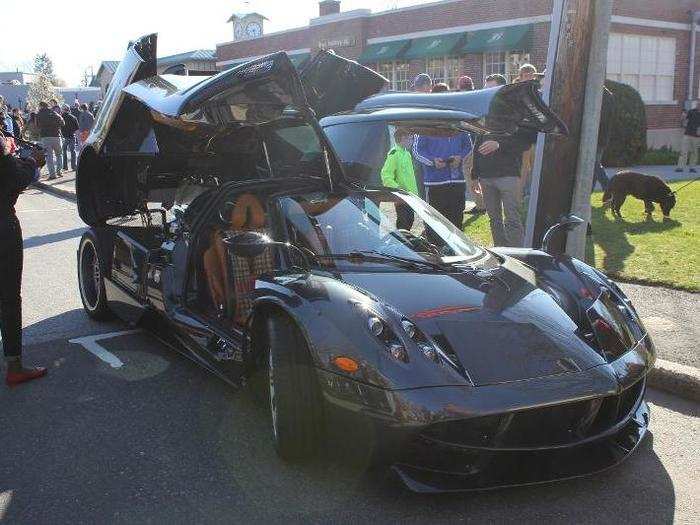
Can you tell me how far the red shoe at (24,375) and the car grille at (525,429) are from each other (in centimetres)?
299

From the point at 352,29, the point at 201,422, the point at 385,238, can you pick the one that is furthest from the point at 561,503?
the point at 352,29

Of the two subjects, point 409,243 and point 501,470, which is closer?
point 501,470

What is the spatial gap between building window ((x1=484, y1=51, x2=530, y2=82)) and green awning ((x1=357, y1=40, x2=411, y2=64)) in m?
3.59

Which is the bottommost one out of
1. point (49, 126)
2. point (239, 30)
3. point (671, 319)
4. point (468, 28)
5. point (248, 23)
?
point (671, 319)

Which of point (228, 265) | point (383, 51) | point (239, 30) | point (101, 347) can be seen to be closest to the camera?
point (228, 265)

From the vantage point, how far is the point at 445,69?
2453cm

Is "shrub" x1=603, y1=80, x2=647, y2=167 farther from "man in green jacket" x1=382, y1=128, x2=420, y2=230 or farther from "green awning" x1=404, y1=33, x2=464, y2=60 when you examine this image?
"man in green jacket" x1=382, y1=128, x2=420, y2=230

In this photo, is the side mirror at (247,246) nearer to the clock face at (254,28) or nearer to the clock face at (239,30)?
the clock face at (254,28)

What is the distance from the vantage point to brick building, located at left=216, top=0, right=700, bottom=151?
838 inches

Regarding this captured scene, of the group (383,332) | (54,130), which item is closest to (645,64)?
(54,130)

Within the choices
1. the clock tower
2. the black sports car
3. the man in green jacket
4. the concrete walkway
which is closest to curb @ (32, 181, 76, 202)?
the man in green jacket

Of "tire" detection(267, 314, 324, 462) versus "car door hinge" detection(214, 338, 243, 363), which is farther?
"car door hinge" detection(214, 338, 243, 363)

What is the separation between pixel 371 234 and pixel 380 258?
0.23 m

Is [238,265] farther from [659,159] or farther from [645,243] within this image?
[659,159]
